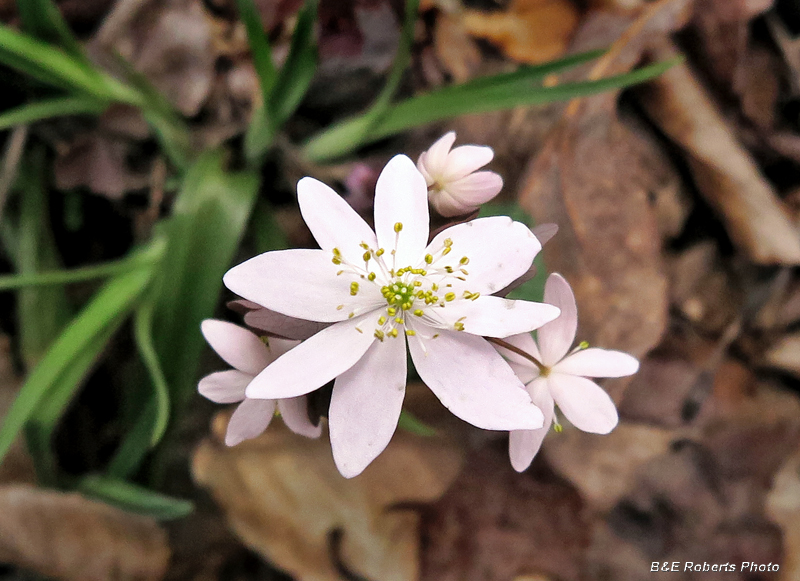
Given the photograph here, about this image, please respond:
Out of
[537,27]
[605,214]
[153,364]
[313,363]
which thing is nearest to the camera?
[313,363]

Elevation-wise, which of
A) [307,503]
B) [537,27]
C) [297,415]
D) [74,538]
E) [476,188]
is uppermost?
[537,27]

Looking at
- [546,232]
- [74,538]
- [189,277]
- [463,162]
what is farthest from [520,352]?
[74,538]

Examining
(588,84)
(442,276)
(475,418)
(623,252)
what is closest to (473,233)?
(442,276)

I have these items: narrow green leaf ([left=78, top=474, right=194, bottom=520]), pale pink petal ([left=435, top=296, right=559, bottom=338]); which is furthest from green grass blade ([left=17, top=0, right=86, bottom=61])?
pale pink petal ([left=435, top=296, right=559, bottom=338])

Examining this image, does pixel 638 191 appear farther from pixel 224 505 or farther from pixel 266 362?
pixel 224 505

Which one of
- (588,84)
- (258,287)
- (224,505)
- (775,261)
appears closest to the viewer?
(258,287)

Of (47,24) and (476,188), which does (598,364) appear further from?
(47,24)
